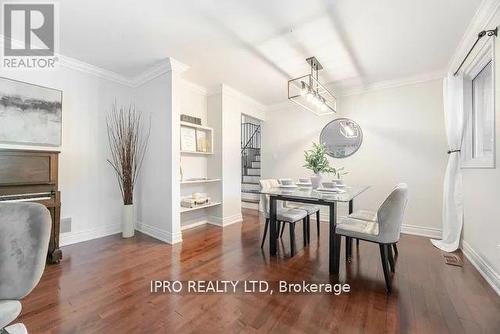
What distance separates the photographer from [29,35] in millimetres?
2277

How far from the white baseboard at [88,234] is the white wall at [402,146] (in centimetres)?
349

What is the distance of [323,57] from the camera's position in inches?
108

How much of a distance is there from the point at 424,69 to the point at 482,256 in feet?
8.03

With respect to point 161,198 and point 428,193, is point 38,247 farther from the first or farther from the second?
point 428,193

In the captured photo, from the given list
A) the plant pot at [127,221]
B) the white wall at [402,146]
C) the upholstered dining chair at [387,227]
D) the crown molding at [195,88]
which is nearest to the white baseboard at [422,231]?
the white wall at [402,146]

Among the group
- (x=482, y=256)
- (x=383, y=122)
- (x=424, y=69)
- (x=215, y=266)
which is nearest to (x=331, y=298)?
(x=215, y=266)

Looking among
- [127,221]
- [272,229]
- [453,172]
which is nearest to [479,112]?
[453,172]

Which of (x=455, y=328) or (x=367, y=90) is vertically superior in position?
(x=367, y=90)

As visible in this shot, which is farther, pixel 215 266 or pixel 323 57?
pixel 323 57

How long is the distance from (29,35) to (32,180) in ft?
5.09

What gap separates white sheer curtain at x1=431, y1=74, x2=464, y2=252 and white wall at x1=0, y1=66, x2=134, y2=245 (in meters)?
4.55

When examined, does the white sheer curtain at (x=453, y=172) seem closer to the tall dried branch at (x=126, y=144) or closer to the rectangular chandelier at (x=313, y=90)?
the rectangular chandelier at (x=313, y=90)

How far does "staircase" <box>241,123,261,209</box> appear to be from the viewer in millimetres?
5203

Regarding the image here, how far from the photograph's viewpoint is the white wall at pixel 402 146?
10.3 feet
